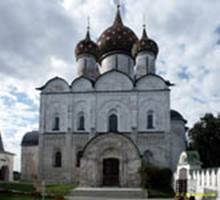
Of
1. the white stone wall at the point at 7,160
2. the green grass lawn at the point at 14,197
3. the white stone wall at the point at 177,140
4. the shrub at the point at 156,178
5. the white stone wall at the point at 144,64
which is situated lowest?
the green grass lawn at the point at 14,197

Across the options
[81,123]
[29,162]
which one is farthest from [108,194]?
[29,162]

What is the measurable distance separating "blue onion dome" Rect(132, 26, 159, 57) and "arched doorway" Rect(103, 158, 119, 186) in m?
13.8

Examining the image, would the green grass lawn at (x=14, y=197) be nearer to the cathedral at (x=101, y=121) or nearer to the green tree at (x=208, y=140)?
the cathedral at (x=101, y=121)

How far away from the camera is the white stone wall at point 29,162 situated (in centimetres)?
4091

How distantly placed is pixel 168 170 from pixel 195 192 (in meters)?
10.2

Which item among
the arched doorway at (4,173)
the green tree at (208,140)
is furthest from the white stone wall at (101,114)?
the green tree at (208,140)

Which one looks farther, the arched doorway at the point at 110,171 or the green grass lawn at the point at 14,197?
the arched doorway at the point at 110,171

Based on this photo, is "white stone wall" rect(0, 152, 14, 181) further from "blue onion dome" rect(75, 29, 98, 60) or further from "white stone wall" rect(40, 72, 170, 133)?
"blue onion dome" rect(75, 29, 98, 60)

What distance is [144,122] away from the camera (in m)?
37.7

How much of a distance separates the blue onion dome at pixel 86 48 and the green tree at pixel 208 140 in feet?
44.0

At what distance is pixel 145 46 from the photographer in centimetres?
4291

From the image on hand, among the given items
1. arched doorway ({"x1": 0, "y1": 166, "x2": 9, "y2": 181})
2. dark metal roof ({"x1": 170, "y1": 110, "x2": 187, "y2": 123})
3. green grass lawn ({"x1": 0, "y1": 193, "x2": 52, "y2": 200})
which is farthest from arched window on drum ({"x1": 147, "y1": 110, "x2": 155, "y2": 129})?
green grass lawn ({"x1": 0, "y1": 193, "x2": 52, "y2": 200})

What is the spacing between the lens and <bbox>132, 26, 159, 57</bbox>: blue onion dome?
141ft

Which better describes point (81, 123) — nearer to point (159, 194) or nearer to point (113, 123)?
point (113, 123)
